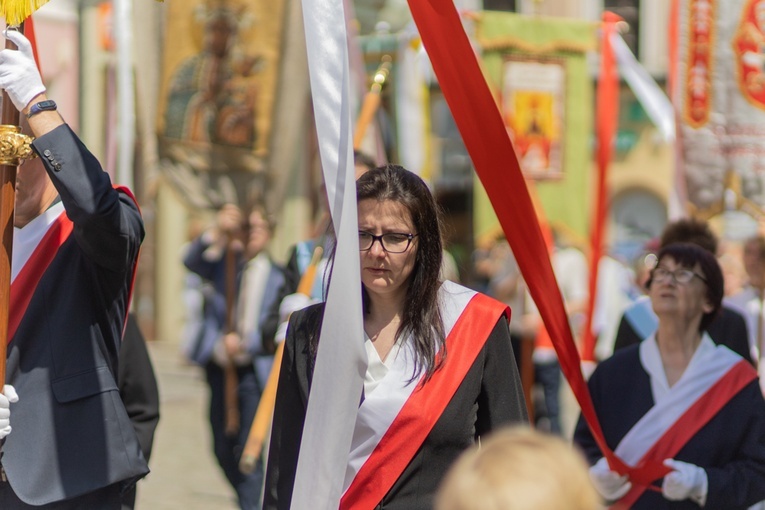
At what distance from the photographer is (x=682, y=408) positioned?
430 cm

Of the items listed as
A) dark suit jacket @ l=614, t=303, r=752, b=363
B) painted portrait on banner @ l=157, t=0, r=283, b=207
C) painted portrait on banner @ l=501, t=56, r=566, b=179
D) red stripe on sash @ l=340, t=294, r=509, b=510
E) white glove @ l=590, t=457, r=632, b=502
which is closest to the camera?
red stripe on sash @ l=340, t=294, r=509, b=510

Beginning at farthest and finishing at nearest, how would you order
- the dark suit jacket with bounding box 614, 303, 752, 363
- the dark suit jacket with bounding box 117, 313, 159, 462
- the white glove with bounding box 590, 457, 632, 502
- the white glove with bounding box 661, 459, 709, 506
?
the dark suit jacket with bounding box 614, 303, 752, 363 → the dark suit jacket with bounding box 117, 313, 159, 462 → the white glove with bounding box 590, 457, 632, 502 → the white glove with bounding box 661, 459, 709, 506

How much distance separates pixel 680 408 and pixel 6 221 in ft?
7.12

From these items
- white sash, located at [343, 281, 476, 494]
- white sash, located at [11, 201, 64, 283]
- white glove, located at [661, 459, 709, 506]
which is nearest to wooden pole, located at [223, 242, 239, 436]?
white glove, located at [661, 459, 709, 506]

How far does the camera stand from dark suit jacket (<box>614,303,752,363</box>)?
539 centimetres

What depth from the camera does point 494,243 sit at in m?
12.8

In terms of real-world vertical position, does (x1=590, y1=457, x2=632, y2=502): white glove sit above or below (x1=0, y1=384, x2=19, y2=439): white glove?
below

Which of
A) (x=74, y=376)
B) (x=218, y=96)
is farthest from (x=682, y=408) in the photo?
(x=218, y=96)

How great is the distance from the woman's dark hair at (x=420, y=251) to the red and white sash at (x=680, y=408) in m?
1.21

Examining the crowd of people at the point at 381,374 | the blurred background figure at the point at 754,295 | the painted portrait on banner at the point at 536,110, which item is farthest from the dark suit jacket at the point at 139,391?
the painted portrait on banner at the point at 536,110

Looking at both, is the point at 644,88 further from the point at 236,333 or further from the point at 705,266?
the point at 705,266

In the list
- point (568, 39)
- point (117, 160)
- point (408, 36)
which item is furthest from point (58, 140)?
point (568, 39)

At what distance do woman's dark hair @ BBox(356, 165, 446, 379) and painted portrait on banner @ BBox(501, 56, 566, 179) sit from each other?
671 centimetres

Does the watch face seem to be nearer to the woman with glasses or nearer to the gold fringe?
the gold fringe
